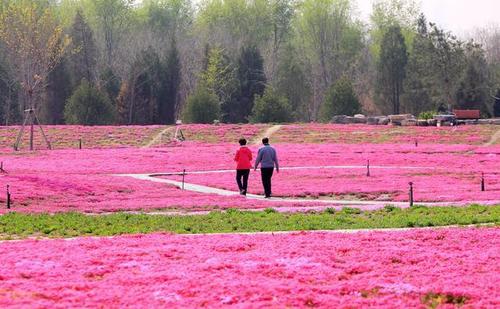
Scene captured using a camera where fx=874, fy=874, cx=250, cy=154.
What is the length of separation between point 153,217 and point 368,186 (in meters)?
14.4

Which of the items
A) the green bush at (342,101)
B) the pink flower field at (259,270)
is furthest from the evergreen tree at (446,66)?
the pink flower field at (259,270)

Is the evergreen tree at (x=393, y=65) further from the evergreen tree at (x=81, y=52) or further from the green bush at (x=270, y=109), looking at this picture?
the evergreen tree at (x=81, y=52)

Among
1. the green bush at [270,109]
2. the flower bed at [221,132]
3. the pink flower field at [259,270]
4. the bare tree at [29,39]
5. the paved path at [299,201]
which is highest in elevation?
the bare tree at [29,39]

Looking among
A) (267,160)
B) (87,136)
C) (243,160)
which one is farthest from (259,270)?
(87,136)

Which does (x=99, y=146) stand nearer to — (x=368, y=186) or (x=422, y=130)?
(x=422, y=130)

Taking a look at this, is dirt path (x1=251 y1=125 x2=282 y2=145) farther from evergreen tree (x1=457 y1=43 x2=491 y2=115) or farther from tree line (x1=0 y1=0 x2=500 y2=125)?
evergreen tree (x1=457 y1=43 x2=491 y2=115)

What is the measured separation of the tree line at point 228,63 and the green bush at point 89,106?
12 cm

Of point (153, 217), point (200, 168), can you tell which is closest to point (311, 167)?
point (200, 168)

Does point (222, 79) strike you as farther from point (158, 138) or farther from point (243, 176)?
point (243, 176)

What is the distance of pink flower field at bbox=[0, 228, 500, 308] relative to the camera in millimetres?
12492

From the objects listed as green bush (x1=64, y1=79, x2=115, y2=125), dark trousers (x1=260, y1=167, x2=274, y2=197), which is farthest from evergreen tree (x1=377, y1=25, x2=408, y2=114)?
dark trousers (x1=260, y1=167, x2=274, y2=197)

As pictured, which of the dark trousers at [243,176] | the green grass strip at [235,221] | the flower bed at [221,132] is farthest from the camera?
the flower bed at [221,132]

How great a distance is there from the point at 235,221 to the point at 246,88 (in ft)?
273

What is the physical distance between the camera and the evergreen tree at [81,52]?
4336 inches
